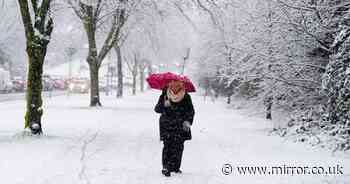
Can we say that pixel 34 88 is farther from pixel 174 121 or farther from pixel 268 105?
pixel 268 105

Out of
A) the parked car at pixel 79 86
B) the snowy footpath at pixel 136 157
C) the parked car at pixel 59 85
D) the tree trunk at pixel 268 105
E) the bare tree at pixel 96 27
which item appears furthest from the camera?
the parked car at pixel 59 85

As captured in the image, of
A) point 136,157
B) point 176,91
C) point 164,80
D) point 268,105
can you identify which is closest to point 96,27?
point 268,105

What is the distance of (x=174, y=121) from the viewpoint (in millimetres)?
8531

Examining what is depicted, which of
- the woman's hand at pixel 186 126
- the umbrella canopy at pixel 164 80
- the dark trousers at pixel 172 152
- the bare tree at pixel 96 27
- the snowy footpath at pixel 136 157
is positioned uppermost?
the bare tree at pixel 96 27

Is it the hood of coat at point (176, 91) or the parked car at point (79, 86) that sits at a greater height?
the hood of coat at point (176, 91)

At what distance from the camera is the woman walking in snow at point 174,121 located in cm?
850

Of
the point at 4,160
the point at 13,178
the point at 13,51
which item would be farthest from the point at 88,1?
the point at 13,51

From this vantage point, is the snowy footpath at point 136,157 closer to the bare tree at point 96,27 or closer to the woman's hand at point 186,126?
the woman's hand at point 186,126

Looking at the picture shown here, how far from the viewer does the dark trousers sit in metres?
8.53

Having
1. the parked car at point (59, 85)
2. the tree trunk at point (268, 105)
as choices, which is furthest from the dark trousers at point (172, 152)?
the parked car at point (59, 85)

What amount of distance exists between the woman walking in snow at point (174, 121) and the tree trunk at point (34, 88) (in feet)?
17.7

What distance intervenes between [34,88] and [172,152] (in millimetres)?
5730

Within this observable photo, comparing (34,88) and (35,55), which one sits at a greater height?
(35,55)

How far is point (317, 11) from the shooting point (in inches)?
543
